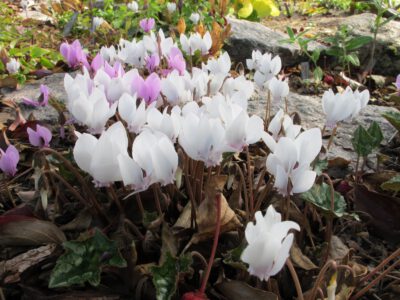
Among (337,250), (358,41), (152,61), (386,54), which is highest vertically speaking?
(152,61)

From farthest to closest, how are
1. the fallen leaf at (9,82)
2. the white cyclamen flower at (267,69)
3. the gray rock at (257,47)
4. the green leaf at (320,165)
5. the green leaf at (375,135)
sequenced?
the gray rock at (257,47) → the fallen leaf at (9,82) → the white cyclamen flower at (267,69) → the green leaf at (375,135) → the green leaf at (320,165)

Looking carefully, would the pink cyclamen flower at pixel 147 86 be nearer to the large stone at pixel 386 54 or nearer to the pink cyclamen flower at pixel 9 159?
the pink cyclamen flower at pixel 9 159

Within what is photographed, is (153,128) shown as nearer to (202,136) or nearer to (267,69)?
(202,136)

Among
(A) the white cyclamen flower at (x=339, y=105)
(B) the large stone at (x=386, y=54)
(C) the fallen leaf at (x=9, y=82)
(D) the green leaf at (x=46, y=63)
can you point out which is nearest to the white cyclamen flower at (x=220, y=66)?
(A) the white cyclamen flower at (x=339, y=105)

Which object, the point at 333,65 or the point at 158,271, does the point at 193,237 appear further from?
the point at 333,65

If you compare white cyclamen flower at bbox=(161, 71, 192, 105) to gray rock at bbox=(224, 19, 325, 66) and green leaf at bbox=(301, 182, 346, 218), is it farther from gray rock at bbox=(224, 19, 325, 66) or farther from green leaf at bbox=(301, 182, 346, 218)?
gray rock at bbox=(224, 19, 325, 66)

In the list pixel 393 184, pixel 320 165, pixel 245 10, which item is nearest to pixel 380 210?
pixel 393 184

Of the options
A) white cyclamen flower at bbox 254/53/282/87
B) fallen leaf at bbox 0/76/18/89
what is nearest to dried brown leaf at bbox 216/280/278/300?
white cyclamen flower at bbox 254/53/282/87
